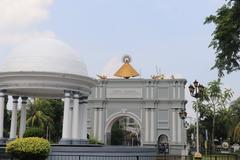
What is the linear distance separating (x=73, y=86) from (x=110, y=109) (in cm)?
2644

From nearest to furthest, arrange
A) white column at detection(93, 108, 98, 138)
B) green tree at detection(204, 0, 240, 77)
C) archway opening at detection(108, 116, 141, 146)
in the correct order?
green tree at detection(204, 0, 240, 77), white column at detection(93, 108, 98, 138), archway opening at detection(108, 116, 141, 146)

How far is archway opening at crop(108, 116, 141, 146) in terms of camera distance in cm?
6846

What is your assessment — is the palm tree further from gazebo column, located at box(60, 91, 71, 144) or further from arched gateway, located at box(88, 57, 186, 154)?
gazebo column, located at box(60, 91, 71, 144)

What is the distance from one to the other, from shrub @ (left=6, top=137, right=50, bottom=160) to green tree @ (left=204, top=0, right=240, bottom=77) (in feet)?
28.3

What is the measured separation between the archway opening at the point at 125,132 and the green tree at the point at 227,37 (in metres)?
47.7

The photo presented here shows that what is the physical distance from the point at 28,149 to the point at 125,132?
2603 inches

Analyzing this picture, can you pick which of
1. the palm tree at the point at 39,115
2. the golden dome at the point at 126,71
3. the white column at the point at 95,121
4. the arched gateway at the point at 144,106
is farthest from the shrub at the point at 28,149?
the golden dome at the point at 126,71

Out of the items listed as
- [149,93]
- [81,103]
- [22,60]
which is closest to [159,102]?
[149,93]

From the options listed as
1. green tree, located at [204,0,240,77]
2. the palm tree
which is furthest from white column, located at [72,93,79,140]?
the palm tree

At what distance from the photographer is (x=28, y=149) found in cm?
1778

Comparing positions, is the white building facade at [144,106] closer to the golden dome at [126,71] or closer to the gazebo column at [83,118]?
the golden dome at [126,71]

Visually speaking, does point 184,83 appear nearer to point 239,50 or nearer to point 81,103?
point 81,103

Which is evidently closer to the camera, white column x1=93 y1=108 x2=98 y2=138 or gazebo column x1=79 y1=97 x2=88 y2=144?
gazebo column x1=79 y1=97 x2=88 y2=144

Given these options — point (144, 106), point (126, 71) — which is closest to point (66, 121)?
point (144, 106)
